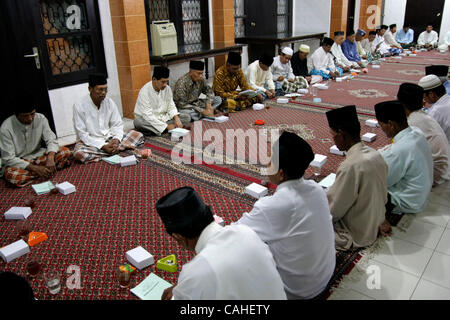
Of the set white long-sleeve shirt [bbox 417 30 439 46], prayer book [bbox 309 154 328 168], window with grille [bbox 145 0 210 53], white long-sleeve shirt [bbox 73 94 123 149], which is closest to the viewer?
prayer book [bbox 309 154 328 168]

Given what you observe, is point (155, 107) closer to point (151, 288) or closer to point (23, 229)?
point (23, 229)

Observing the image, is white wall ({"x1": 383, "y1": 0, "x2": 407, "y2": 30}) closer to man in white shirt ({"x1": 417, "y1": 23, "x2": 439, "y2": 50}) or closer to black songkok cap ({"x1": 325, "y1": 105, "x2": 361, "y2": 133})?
man in white shirt ({"x1": 417, "y1": 23, "x2": 439, "y2": 50})

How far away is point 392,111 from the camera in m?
2.56

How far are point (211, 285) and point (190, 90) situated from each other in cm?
415

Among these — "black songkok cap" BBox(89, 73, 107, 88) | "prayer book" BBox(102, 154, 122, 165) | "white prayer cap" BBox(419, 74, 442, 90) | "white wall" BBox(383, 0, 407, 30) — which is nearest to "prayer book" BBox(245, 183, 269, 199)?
"prayer book" BBox(102, 154, 122, 165)

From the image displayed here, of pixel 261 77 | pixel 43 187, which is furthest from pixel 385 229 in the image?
pixel 261 77

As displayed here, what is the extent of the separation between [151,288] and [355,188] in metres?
1.28

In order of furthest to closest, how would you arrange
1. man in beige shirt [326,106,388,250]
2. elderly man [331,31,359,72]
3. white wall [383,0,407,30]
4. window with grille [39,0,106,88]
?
white wall [383,0,407,30] < elderly man [331,31,359,72] < window with grille [39,0,106,88] < man in beige shirt [326,106,388,250]

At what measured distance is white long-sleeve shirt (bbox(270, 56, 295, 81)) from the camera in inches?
259

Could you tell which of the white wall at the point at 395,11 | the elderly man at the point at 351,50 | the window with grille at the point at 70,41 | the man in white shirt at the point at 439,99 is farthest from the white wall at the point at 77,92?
the white wall at the point at 395,11

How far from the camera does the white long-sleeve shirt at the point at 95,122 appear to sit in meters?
3.88

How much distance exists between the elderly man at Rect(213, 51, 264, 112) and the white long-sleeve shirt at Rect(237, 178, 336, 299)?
3.83m

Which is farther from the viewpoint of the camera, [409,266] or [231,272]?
[409,266]

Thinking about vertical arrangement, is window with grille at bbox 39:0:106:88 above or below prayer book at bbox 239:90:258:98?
above
